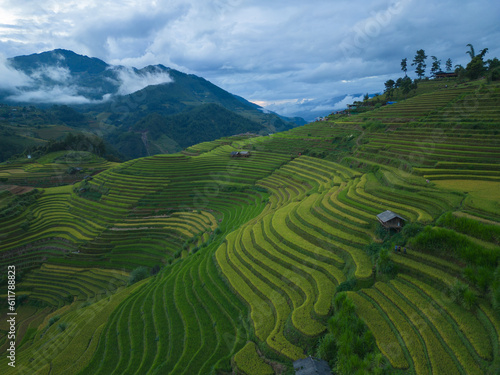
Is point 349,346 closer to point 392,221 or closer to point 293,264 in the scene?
point 293,264

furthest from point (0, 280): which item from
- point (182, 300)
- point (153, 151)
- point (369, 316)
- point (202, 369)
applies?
point (153, 151)

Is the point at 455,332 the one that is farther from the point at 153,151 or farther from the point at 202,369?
the point at 153,151

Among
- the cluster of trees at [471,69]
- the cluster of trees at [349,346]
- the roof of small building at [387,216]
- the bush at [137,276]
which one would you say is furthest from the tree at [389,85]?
the bush at [137,276]

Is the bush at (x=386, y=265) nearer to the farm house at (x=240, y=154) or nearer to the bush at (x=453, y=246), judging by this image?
the bush at (x=453, y=246)

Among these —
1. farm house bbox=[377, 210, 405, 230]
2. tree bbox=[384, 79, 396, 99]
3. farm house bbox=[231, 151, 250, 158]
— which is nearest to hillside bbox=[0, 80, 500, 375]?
farm house bbox=[377, 210, 405, 230]

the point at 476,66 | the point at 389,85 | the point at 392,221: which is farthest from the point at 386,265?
the point at 389,85
